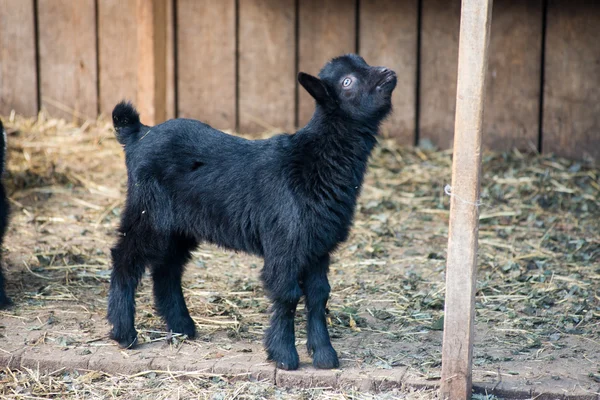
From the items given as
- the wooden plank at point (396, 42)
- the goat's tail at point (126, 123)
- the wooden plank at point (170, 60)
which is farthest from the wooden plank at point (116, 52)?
the goat's tail at point (126, 123)

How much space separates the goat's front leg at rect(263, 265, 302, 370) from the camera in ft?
13.9

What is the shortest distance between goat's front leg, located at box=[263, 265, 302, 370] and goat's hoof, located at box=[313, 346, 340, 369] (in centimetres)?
10

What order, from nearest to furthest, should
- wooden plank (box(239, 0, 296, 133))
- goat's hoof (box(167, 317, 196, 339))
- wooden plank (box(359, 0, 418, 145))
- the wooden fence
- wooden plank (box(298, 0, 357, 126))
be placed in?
goat's hoof (box(167, 317, 196, 339)), the wooden fence, wooden plank (box(359, 0, 418, 145)), wooden plank (box(298, 0, 357, 126)), wooden plank (box(239, 0, 296, 133))

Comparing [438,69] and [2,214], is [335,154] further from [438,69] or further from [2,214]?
[438,69]

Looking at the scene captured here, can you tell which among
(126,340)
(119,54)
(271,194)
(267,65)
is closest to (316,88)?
(271,194)

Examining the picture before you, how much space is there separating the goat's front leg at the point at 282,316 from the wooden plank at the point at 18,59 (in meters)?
5.06

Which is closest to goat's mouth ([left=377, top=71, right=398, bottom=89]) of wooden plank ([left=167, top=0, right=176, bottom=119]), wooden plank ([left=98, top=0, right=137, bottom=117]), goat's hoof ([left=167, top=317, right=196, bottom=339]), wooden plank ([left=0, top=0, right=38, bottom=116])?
goat's hoof ([left=167, top=317, right=196, bottom=339])

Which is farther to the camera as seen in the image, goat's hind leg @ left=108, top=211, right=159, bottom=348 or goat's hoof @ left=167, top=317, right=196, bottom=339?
goat's hoof @ left=167, top=317, right=196, bottom=339

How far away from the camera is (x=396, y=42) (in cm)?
789

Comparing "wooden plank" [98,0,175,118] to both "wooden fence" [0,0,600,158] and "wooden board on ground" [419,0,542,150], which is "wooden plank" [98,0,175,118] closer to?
"wooden fence" [0,0,600,158]

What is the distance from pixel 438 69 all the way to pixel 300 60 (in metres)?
1.29

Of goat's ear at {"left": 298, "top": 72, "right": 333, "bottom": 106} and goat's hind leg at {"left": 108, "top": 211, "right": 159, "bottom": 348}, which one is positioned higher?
goat's ear at {"left": 298, "top": 72, "right": 333, "bottom": 106}

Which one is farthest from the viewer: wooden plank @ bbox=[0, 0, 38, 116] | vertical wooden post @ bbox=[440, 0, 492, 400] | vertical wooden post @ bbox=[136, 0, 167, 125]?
wooden plank @ bbox=[0, 0, 38, 116]

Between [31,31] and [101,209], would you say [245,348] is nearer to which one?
[101,209]
